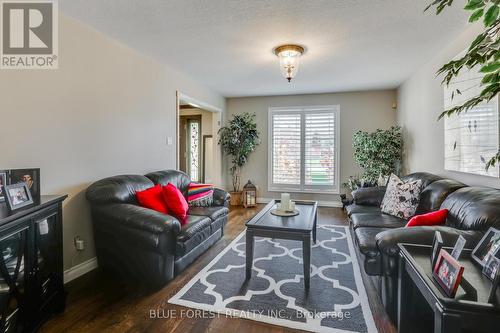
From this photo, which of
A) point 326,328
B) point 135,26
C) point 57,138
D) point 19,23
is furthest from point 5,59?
point 326,328

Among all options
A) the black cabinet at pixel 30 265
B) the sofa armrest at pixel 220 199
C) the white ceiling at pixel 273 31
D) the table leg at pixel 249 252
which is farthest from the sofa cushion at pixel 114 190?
the white ceiling at pixel 273 31

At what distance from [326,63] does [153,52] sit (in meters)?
2.37

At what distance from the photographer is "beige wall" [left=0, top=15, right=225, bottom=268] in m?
2.17

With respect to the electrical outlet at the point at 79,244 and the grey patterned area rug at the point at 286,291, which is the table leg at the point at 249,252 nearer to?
the grey patterned area rug at the point at 286,291

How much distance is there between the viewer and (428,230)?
1820mm

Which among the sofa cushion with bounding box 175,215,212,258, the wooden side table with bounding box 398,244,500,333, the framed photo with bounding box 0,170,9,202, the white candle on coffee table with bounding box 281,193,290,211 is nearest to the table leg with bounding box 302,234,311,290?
the white candle on coffee table with bounding box 281,193,290,211

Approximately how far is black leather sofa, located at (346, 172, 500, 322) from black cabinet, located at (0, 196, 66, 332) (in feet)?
7.54

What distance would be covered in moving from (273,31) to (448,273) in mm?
2575

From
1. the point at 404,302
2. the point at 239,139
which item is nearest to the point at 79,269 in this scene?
the point at 404,302

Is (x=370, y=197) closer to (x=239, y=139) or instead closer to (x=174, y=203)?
(x=174, y=203)

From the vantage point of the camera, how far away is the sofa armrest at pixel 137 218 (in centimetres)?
225

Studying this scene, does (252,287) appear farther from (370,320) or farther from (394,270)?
(394,270)

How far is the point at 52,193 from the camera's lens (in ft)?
7.79

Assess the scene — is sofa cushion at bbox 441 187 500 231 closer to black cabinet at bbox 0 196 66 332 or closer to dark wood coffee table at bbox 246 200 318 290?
dark wood coffee table at bbox 246 200 318 290
